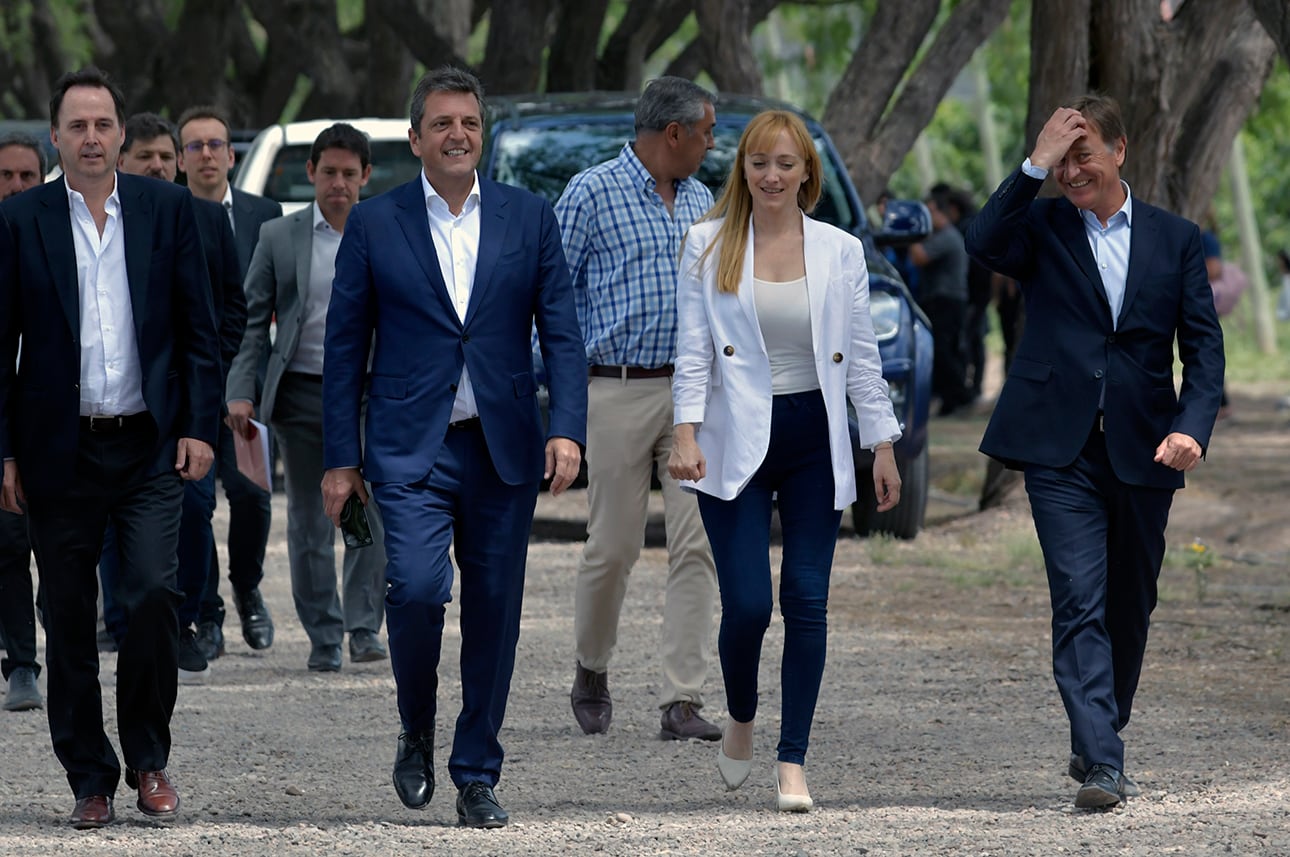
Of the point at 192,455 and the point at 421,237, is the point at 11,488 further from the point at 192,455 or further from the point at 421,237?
the point at 421,237

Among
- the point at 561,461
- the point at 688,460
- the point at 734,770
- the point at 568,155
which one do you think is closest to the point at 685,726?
the point at 734,770

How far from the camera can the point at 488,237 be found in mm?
6266

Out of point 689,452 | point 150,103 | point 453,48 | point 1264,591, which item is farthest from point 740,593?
point 150,103

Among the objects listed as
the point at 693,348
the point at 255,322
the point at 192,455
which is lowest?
the point at 192,455

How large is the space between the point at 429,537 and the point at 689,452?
81 cm

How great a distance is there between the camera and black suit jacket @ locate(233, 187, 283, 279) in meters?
9.48

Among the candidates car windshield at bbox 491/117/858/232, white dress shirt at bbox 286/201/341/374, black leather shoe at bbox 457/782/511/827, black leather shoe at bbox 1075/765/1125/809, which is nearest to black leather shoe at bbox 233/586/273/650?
white dress shirt at bbox 286/201/341/374

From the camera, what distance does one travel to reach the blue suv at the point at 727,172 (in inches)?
474

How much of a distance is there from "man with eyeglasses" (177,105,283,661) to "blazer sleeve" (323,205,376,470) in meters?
3.06

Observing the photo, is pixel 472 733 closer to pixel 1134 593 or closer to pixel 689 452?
pixel 689 452

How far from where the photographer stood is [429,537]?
242 inches

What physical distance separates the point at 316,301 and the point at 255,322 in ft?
1.10

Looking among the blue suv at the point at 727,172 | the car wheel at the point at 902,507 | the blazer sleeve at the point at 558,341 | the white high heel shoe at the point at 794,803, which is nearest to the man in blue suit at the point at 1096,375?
the white high heel shoe at the point at 794,803

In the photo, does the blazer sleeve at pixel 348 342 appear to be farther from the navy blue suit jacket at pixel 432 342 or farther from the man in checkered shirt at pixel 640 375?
the man in checkered shirt at pixel 640 375
